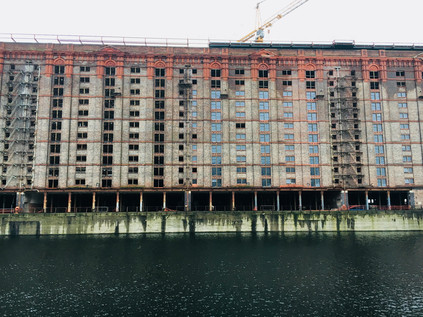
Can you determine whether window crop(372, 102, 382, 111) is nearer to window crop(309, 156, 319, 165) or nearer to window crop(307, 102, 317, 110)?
Answer: window crop(307, 102, 317, 110)

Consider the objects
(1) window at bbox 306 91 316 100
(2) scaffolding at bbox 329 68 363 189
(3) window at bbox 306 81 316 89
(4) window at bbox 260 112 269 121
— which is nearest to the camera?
(2) scaffolding at bbox 329 68 363 189

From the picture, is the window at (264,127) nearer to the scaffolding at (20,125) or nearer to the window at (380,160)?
the window at (380,160)

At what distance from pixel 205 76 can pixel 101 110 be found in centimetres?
2900

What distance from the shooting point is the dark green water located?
98.9 ft

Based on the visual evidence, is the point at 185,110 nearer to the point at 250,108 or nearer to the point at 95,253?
the point at 250,108

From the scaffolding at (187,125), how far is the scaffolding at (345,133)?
38557mm

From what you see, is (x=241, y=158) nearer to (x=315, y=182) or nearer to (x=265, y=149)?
(x=265, y=149)

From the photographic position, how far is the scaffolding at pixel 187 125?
81.6 m

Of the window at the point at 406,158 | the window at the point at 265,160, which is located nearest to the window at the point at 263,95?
the window at the point at 265,160

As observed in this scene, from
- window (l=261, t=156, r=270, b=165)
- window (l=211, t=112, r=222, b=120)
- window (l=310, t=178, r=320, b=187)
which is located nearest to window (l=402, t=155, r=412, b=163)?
window (l=310, t=178, r=320, b=187)

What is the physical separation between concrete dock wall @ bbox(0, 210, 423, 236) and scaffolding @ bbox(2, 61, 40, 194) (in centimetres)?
1054

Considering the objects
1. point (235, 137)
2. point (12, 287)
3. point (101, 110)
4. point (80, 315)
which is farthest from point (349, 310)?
point (101, 110)

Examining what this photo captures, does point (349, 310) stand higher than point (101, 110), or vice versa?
point (101, 110)

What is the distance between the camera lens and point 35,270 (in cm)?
4197
